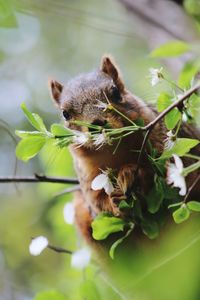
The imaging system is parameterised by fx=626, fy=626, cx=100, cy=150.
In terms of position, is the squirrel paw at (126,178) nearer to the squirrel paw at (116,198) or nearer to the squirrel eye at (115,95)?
the squirrel paw at (116,198)

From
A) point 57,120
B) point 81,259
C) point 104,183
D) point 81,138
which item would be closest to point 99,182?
point 104,183

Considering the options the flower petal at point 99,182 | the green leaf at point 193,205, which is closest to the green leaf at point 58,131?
the flower petal at point 99,182

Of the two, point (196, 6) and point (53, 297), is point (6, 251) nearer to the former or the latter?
point (53, 297)

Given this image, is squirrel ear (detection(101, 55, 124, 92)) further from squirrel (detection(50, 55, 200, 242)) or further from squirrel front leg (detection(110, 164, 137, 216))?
squirrel front leg (detection(110, 164, 137, 216))

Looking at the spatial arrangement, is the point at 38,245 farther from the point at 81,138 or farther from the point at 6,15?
the point at 6,15

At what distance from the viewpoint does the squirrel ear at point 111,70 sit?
2553 millimetres

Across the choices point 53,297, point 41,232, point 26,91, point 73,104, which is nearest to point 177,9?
point 73,104

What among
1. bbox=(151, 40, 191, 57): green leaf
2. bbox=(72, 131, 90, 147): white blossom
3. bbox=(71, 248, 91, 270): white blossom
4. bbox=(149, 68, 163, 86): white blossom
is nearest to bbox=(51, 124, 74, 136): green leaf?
bbox=(72, 131, 90, 147): white blossom

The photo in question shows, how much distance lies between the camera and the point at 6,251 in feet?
13.3

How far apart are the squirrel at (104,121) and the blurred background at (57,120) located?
101 millimetres

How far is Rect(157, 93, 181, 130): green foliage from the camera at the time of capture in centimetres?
150

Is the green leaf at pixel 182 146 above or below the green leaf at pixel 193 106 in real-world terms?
below

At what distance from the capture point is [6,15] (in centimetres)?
194

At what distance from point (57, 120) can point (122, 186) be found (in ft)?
9.68
